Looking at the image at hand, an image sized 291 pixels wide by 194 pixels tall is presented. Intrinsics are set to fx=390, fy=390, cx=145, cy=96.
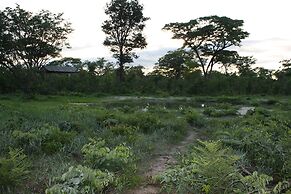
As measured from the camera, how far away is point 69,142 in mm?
7965

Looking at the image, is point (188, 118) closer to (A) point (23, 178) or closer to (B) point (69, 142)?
(B) point (69, 142)

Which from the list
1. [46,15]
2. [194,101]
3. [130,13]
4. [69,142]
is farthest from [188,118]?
[46,15]

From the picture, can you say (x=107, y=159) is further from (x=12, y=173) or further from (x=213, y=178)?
(x=213, y=178)

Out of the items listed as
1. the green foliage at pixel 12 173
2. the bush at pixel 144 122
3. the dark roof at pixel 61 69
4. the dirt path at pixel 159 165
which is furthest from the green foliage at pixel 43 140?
the dark roof at pixel 61 69

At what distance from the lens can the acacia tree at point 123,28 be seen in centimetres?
3997

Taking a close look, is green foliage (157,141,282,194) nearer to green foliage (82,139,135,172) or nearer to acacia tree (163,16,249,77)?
green foliage (82,139,135,172)

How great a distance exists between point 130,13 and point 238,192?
36846mm

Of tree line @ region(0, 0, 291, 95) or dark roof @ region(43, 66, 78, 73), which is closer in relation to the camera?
tree line @ region(0, 0, 291, 95)

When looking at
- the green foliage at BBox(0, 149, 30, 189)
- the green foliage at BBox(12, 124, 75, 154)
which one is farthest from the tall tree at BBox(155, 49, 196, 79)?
the green foliage at BBox(0, 149, 30, 189)

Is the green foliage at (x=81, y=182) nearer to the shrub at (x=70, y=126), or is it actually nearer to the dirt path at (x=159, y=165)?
the dirt path at (x=159, y=165)

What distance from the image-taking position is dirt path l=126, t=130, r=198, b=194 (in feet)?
18.4

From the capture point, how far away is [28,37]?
38.6 m

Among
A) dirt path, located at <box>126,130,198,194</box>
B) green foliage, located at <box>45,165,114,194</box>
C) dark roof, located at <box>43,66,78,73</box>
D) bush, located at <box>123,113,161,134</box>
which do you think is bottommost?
dirt path, located at <box>126,130,198,194</box>

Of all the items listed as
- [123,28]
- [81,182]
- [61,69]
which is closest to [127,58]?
[123,28]
